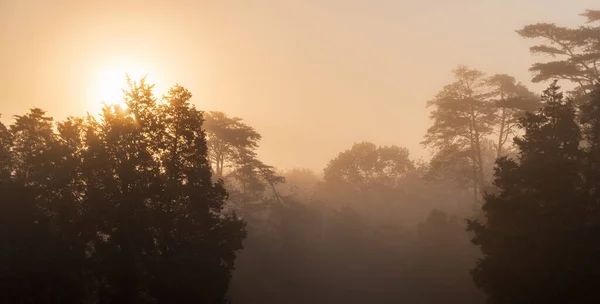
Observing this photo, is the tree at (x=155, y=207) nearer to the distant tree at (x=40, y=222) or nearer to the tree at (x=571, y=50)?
the distant tree at (x=40, y=222)

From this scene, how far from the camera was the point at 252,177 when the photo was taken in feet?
150

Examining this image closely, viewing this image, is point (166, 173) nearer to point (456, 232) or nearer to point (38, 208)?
point (38, 208)

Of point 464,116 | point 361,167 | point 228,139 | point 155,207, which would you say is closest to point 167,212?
point 155,207

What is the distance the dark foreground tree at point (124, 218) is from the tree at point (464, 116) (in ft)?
93.4

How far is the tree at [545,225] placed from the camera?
1956 centimetres

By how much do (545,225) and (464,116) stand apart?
24.1 meters

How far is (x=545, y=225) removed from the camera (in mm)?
20500

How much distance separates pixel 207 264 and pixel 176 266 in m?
1.47

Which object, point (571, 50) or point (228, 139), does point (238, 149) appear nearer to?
point (228, 139)

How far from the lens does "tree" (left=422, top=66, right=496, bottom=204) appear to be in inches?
1656

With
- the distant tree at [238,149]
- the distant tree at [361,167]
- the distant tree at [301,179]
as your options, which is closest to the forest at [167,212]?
the distant tree at [238,149]

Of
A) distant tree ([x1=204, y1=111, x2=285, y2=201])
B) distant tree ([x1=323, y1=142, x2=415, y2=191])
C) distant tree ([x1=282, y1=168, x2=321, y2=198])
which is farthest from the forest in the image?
distant tree ([x1=282, y1=168, x2=321, y2=198])

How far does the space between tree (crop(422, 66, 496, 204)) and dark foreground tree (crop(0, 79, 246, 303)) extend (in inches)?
1120

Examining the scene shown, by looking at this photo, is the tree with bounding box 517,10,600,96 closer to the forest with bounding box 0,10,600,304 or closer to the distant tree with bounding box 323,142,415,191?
the forest with bounding box 0,10,600,304
